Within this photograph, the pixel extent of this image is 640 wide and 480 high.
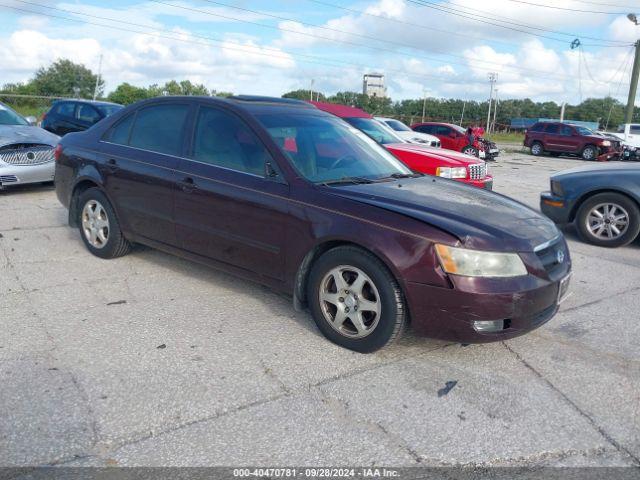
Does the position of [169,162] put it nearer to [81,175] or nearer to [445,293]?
[81,175]

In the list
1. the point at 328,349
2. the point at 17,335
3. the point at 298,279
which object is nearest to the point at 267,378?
the point at 328,349

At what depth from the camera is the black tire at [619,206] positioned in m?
7.00

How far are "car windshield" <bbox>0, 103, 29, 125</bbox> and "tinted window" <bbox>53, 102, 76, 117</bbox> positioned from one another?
3261 mm

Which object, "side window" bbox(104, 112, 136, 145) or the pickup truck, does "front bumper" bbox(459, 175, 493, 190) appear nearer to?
"side window" bbox(104, 112, 136, 145)

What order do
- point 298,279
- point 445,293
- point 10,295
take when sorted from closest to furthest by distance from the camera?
point 445,293, point 298,279, point 10,295

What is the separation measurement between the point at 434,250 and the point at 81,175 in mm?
3799

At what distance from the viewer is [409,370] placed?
354 cm

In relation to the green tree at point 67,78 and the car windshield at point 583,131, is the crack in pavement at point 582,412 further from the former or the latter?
the green tree at point 67,78

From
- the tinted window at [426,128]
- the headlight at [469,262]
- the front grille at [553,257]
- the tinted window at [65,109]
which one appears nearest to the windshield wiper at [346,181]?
the headlight at [469,262]

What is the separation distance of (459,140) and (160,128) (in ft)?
61.9

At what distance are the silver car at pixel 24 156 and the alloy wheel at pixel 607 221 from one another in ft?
26.3

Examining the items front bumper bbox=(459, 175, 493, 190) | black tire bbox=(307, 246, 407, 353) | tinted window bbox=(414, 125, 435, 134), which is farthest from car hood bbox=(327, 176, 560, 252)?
tinted window bbox=(414, 125, 435, 134)

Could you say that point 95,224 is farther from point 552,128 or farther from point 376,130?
point 552,128

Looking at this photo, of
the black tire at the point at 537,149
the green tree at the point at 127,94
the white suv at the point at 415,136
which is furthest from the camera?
the green tree at the point at 127,94
